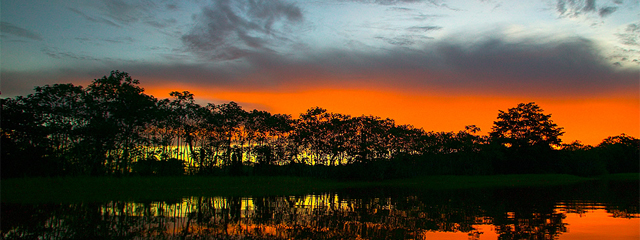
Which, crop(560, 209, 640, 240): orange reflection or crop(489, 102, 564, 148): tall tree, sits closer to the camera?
crop(560, 209, 640, 240): orange reflection

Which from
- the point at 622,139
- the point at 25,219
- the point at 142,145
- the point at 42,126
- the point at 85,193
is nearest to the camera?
the point at 25,219

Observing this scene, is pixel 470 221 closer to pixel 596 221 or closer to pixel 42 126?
pixel 596 221

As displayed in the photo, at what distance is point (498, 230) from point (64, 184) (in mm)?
30183

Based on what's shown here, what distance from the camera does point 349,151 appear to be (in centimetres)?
6053

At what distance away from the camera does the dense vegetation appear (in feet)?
119

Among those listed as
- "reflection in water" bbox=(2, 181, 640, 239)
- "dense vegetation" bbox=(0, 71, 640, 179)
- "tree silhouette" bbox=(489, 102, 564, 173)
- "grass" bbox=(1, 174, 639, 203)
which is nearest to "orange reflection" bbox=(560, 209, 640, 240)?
"reflection in water" bbox=(2, 181, 640, 239)

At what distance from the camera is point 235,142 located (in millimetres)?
53719

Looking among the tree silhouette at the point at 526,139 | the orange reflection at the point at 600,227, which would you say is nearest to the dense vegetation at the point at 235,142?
the tree silhouette at the point at 526,139

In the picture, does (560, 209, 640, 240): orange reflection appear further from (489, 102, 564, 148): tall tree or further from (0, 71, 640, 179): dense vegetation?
(489, 102, 564, 148): tall tree

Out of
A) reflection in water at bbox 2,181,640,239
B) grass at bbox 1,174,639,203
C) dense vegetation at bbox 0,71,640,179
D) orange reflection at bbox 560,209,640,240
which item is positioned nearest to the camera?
orange reflection at bbox 560,209,640,240

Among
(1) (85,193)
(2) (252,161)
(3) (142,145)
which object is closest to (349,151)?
(2) (252,161)

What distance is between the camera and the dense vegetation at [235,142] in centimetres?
3612

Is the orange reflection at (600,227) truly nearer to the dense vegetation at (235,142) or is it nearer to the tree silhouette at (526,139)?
the dense vegetation at (235,142)

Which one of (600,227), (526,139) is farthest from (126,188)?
(526,139)
